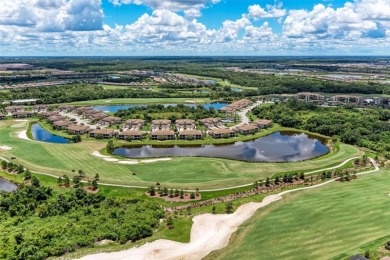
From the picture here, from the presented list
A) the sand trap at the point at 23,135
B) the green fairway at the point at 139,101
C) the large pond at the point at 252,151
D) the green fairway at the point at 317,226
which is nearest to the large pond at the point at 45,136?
the sand trap at the point at 23,135

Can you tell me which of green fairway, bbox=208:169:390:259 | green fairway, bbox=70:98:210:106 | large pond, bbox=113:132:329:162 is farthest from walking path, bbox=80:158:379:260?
green fairway, bbox=70:98:210:106

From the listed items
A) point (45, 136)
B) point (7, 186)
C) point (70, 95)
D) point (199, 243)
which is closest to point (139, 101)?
point (70, 95)

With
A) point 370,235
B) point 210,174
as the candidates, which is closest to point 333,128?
point 210,174

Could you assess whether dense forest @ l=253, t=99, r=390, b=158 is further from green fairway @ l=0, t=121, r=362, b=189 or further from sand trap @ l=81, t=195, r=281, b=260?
sand trap @ l=81, t=195, r=281, b=260

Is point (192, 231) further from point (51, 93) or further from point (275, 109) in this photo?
point (51, 93)

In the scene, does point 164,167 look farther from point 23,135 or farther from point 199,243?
point 23,135

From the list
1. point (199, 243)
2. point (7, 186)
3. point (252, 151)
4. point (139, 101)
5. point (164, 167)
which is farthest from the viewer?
point (139, 101)

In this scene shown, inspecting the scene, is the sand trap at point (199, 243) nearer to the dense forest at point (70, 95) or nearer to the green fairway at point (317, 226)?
the green fairway at point (317, 226)
